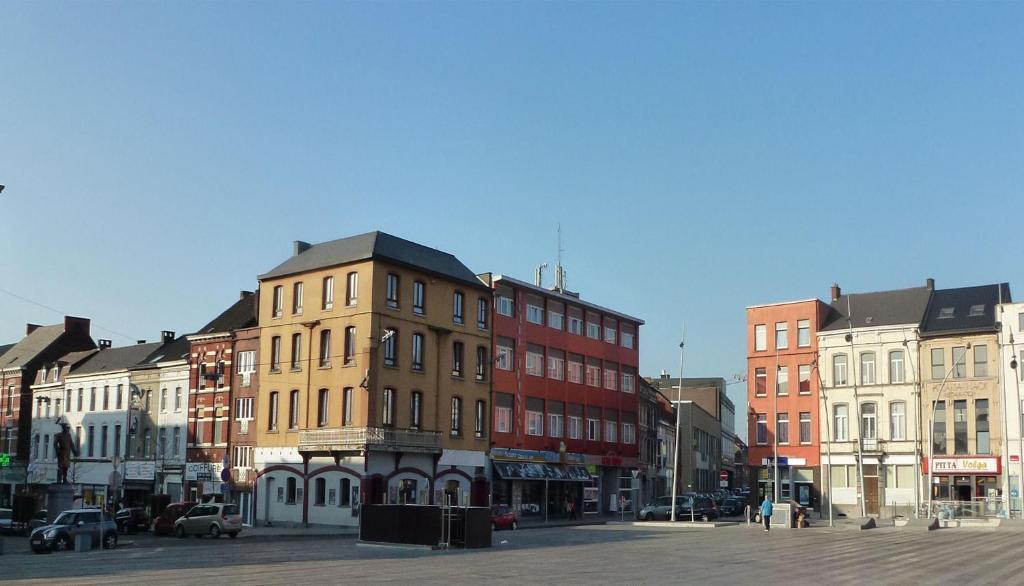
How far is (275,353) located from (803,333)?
3817cm

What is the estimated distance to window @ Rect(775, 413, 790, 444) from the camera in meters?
74.9

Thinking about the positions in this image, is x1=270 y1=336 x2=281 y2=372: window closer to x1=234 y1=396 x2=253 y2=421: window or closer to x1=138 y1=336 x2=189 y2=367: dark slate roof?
x1=234 y1=396 x2=253 y2=421: window

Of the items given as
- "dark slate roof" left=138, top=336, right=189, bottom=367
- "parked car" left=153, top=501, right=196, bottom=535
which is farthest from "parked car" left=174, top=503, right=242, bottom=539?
"dark slate roof" left=138, top=336, right=189, bottom=367

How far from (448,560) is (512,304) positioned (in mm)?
39920

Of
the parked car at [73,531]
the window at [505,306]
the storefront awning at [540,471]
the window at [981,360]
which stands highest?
the window at [505,306]

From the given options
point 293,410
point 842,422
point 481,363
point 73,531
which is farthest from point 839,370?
point 73,531

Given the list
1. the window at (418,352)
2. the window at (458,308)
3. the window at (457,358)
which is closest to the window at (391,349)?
the window at (418,352)

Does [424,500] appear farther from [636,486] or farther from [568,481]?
[636,486]

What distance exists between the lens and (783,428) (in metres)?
75.2

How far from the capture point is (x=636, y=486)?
270 feet

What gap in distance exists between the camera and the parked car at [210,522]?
49.2 m

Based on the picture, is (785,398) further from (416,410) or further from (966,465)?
(416,410)

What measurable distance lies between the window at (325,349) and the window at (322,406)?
1616 mm

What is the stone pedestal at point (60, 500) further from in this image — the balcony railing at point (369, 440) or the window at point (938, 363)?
the window at point (938, 363)
